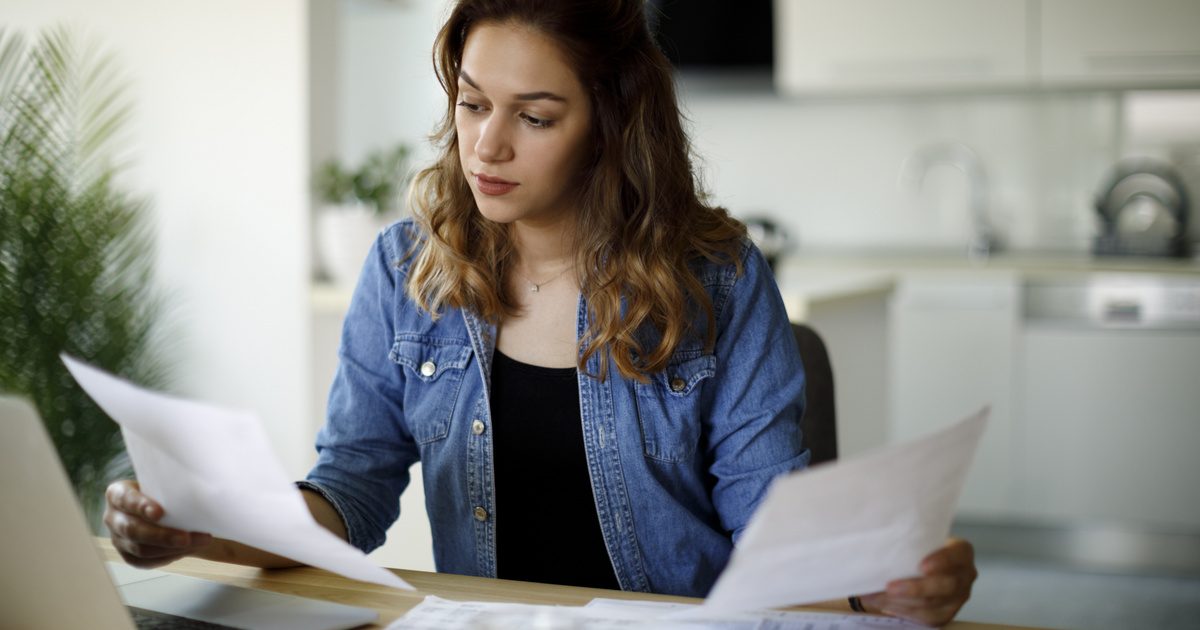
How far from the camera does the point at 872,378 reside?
334 cm

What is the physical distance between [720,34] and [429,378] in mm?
3340

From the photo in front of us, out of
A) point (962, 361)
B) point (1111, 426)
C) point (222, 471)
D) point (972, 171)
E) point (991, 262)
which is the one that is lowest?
point (1111, 426)

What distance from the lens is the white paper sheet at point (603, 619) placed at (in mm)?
1094

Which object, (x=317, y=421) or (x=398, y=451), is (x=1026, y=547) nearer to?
(x=317, y=421)

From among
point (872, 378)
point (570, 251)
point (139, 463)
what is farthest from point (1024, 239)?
point (139, 463)

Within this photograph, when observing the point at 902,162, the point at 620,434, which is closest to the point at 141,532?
the point at 620,434

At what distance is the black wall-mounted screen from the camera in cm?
457

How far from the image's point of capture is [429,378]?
1.55 meters

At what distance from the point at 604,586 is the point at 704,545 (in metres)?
0.13

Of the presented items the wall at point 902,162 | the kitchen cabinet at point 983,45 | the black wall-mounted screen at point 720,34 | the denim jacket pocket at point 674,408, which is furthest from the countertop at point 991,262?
the denim jacket pocket at point 674,408

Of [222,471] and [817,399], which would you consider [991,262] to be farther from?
[222,471]

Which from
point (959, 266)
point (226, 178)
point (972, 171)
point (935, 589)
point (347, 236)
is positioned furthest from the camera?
point (972, 171)

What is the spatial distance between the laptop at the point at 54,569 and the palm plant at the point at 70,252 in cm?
206

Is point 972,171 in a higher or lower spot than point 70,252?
lower
